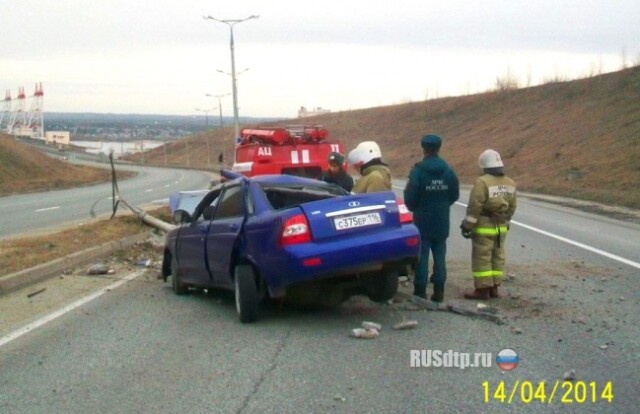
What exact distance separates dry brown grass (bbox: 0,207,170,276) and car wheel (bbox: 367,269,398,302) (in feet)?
17.0

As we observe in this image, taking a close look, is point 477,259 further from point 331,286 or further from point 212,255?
point 212,255

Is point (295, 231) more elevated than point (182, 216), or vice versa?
point (295, 231)

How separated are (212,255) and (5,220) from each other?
1691 cm

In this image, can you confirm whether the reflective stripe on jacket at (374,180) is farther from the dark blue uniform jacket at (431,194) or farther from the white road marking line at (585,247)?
the white road marking line at (585,247)

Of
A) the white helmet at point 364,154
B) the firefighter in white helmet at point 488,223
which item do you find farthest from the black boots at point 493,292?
the white helmet at point 364,154

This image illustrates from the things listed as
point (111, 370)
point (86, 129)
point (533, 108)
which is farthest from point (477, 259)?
point (86, 129)

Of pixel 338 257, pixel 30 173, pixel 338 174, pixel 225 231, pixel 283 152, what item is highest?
pixel 283 152

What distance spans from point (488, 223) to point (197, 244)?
3263mm

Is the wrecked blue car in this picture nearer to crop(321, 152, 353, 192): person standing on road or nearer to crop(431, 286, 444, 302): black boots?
crop(431, 286, 444, 302): black boots

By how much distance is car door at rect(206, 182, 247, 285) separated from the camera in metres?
9.38

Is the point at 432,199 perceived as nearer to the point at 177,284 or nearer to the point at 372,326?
the point at 372,326

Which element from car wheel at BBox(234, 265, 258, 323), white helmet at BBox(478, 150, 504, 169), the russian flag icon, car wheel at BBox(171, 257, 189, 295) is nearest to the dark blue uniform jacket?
white helmet at BBox(478, 150, 504, 169)

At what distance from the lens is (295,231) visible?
8.47 meters

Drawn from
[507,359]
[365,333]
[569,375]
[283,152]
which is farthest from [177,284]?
[283,152]
